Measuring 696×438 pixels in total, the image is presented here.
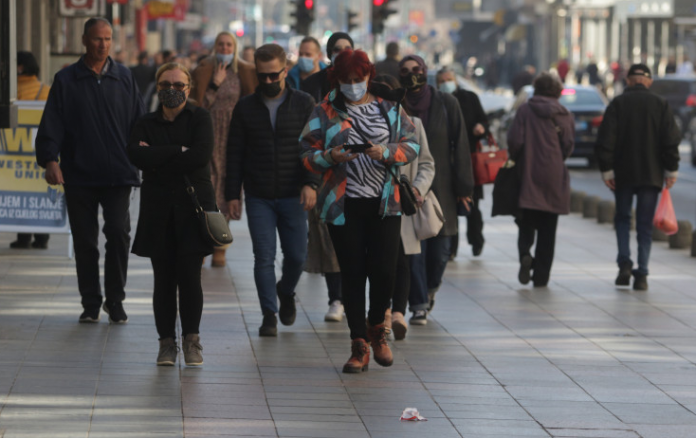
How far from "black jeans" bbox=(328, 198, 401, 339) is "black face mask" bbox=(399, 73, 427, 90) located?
1.65 metres

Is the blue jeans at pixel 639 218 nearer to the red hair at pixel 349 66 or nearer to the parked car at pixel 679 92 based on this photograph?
the red hair at pixel 349 66

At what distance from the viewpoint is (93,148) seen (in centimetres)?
920

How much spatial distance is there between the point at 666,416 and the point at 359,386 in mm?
1539

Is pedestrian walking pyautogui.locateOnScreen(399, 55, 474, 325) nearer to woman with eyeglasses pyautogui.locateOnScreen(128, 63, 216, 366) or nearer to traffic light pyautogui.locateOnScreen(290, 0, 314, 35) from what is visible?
woman with eyeglasses pyautogui.locateOnScreen(128, 63, 216, 366)

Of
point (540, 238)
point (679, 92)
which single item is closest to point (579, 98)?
point (679, 92)

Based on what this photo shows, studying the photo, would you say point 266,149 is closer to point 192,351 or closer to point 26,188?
point 192,351

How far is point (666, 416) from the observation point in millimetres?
7199

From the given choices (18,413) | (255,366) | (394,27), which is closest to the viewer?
(18,413)

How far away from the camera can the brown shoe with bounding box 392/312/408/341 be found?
29.8ft

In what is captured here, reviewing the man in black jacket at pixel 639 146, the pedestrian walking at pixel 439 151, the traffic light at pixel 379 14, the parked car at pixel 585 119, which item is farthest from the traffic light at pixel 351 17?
the pedestrian walking at pixel 439 151

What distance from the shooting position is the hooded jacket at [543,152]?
12.0m

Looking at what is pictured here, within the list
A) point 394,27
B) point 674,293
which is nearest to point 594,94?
point 674,293

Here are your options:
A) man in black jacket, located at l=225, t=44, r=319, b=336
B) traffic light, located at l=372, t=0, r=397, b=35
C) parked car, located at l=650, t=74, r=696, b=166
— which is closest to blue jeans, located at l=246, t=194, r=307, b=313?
man in black jacket, located at l=225, t=44, r=319, b=336

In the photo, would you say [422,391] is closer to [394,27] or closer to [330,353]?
[330,353]
